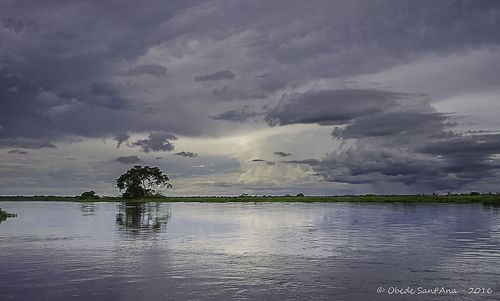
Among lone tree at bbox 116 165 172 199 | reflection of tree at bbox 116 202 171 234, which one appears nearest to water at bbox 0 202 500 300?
reflection of tree at bbox 116 202 171 234

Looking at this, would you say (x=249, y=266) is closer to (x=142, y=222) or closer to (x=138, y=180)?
(x=142, y=222)

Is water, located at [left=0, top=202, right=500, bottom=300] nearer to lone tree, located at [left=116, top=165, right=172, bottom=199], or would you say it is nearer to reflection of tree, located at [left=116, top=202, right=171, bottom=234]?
reflection of tree, located at [left=116, top=202, right=171, bottom=234]

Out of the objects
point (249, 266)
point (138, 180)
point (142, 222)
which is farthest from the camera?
point (138, 180)

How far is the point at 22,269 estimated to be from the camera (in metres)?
25.0

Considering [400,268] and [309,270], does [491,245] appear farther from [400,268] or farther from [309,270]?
[309,270]

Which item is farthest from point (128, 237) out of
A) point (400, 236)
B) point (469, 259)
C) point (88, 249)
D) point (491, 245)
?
point (491, 245)

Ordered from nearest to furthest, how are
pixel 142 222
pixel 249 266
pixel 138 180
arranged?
pixel 249 266 → pixel 142 222 → pixel 138 180

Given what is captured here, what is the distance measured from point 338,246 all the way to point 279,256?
6991mm

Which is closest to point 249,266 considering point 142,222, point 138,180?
point 142,222

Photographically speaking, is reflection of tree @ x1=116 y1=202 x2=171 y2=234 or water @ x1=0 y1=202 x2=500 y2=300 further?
reflection of tree @ x1=116 y1=202 x2=171 y2=234

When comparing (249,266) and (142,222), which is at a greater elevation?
(249,266)

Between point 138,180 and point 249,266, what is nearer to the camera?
point 249,266

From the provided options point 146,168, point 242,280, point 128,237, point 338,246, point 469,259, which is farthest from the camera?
point 146,168

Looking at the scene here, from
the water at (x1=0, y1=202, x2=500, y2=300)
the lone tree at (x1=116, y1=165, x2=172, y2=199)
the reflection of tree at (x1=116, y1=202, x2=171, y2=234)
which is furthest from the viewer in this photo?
the lone tree at (x1=116, y1=165, x2=172, y2=199)
